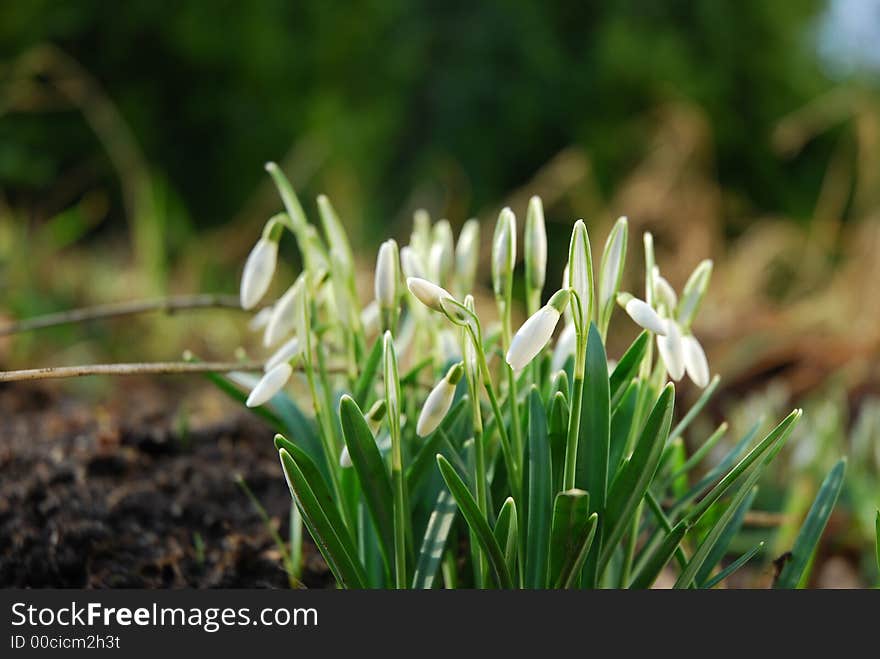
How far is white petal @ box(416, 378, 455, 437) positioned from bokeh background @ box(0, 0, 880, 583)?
1.06 metres

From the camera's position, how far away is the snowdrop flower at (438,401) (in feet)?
3.16

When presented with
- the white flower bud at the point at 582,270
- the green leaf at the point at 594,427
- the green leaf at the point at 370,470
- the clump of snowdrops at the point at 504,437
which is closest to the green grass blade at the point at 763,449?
the clump of snowdrops at the point at 504,437

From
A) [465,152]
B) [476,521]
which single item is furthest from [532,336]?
[465,152]

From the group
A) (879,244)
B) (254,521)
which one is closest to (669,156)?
(879,244)

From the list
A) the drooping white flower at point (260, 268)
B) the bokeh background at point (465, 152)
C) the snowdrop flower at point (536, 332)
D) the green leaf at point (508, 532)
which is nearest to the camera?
the snowdrop flower at point (536, 332)

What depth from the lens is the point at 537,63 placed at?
885 centimetres

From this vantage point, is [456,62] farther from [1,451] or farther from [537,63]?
[1,451]

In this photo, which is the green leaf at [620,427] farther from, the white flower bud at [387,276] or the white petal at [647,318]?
the white flower bud at [387,276]

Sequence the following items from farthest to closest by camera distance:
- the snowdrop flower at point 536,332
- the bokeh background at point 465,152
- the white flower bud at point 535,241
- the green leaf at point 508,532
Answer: the bokeh background at point 465,152 < the white flower bud at point 535,241 < the green leaf at point 508,532 < the snowdrop flower at point 536,332

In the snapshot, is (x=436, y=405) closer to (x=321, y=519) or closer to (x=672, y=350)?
(x=321, y=519)

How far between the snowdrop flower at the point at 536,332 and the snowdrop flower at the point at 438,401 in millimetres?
65

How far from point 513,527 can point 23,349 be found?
241 centimetres

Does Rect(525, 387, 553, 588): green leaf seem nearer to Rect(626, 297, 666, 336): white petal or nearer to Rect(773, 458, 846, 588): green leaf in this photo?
Rect(626, 297, 666, 336): white petal

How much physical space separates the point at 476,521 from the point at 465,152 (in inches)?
323
